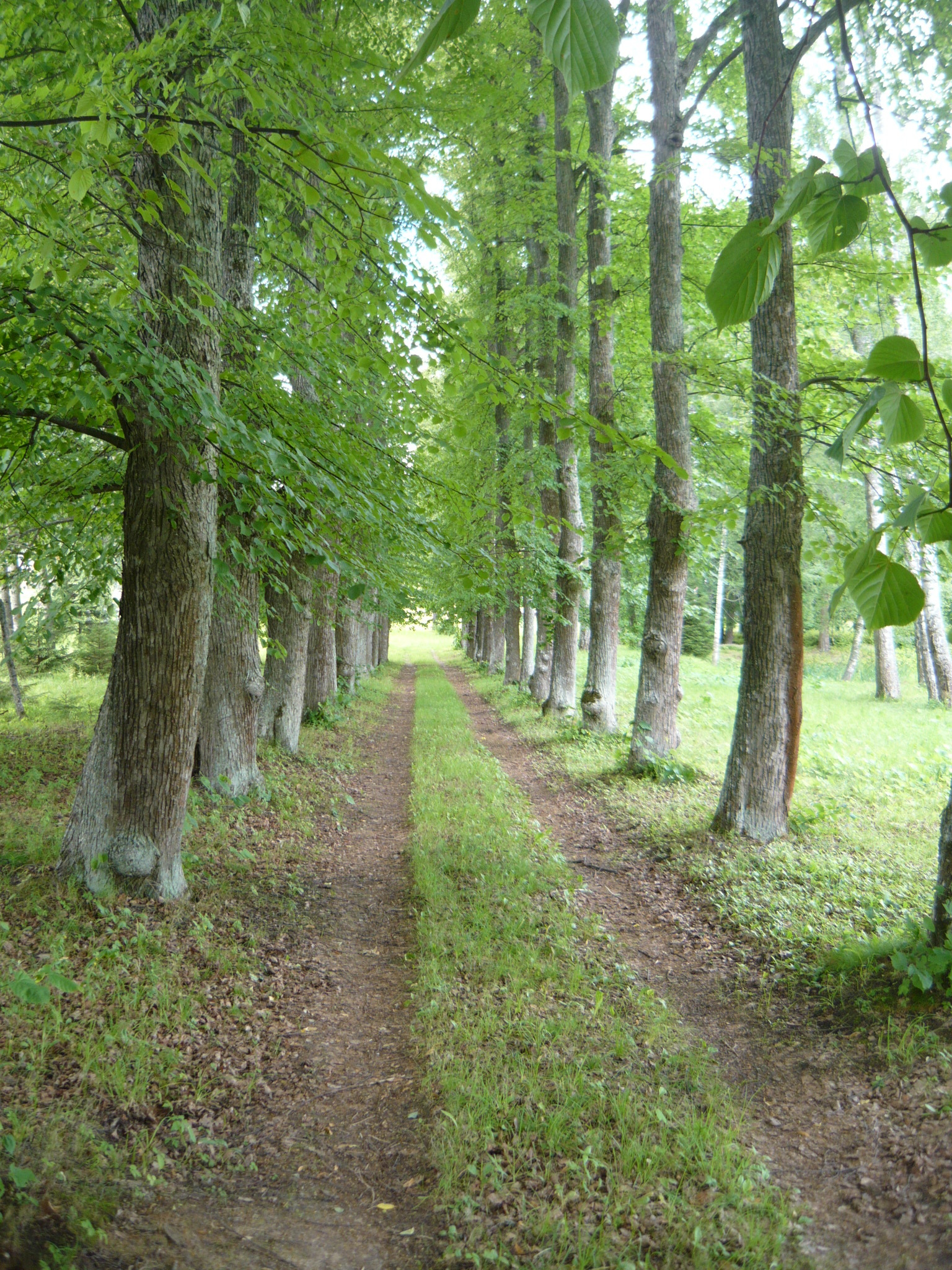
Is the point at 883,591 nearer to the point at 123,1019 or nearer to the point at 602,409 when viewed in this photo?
the point at 123,1019

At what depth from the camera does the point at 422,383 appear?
16.7ft

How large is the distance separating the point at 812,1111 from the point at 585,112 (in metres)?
15.8

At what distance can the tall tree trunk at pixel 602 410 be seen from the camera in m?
11.7

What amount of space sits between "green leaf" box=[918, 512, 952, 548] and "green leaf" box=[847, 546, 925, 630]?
0.10 meters

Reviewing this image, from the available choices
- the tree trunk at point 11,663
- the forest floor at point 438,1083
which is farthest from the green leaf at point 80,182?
the tree trunk at point 11,663

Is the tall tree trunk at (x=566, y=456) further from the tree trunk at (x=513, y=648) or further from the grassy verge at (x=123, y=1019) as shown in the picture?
the grassy verge at (x=123, y=1019)

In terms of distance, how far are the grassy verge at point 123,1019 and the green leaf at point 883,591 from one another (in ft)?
11.7

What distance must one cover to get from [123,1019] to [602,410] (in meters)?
11.1

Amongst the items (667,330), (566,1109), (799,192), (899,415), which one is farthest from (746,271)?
(667,330)

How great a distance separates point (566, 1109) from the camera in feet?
13.0

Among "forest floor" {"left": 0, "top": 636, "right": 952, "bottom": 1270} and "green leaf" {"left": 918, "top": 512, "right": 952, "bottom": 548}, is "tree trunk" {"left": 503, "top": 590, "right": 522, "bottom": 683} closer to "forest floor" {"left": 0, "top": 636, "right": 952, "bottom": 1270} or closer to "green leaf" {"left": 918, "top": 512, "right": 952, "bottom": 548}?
"forest floor" {"left": 0, "top": 636, "right": 952, "bottom": 1270}

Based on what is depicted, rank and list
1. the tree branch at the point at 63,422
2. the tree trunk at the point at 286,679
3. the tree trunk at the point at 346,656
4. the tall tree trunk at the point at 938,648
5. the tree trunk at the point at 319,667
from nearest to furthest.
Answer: the tree branch at the point at 63,422, the tree trunk at the point at 286,679, the tree trunk at the point at 319,667, the tall tree trunk at the point at 938,648, the tree trunk at the point at 346,656

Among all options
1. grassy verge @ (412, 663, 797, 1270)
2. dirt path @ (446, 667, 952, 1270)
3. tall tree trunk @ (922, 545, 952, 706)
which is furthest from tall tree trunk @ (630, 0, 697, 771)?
tall tree trunk @ (922, 545, 952, 706)

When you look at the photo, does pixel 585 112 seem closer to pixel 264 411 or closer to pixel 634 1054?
pixel 264 411
